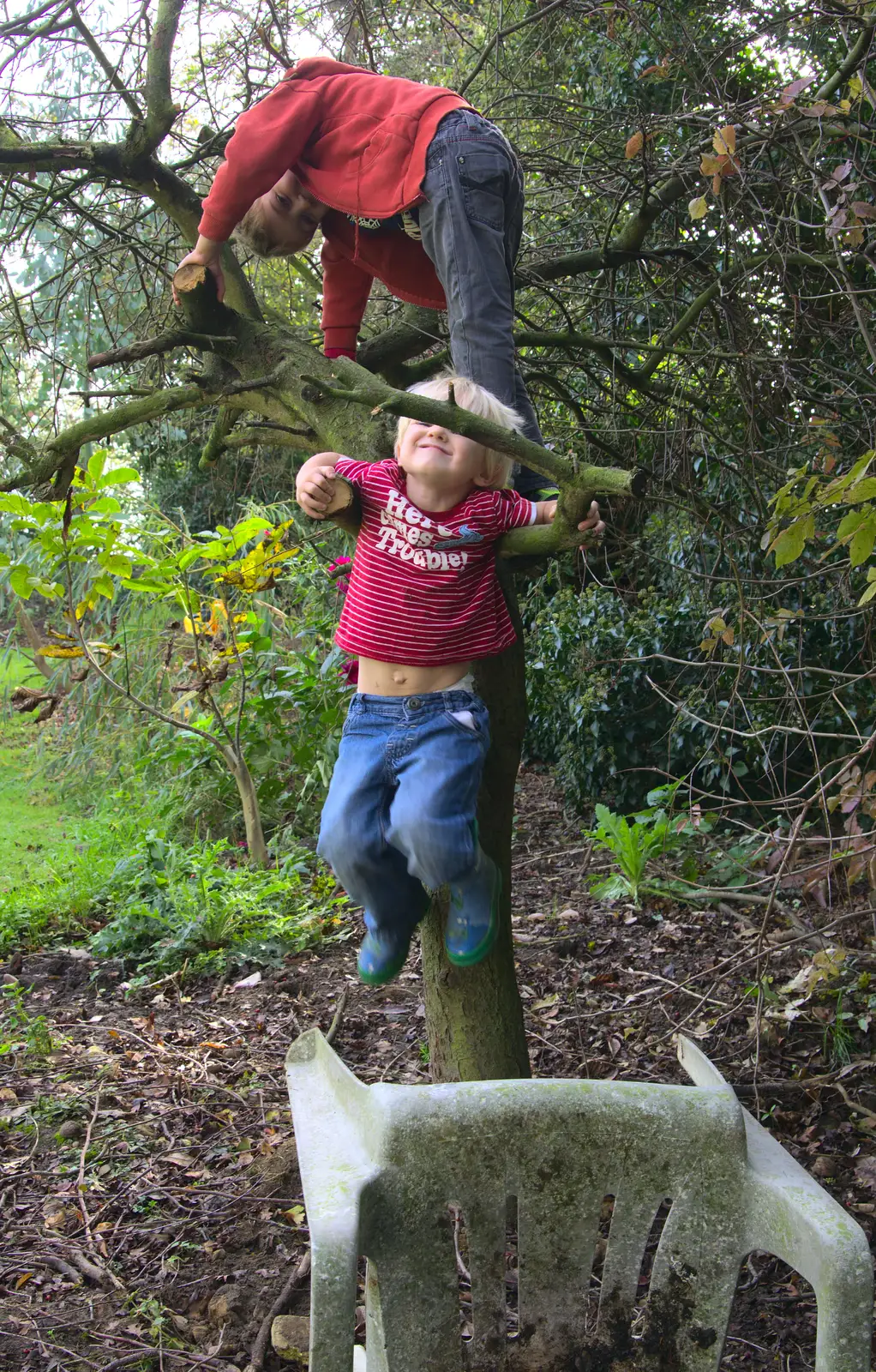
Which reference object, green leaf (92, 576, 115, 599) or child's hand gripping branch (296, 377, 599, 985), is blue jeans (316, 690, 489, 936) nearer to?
child's hand gripping branch (296, 377, 599, 985)

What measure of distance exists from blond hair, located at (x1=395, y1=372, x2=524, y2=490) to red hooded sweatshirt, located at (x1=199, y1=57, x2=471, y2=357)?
0.57 meters

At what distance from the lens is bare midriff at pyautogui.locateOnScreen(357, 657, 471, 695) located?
204 cm

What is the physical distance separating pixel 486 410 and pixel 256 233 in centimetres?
100

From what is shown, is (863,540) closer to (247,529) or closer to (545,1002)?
(545,1002)

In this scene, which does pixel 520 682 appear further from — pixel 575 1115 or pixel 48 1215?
pixel 48 1215

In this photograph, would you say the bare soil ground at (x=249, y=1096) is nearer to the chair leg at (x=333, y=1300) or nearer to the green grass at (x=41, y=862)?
the green grass at (x=41, y=862)

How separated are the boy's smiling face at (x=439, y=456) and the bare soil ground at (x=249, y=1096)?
3.90ft

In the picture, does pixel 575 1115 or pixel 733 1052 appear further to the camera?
pixel 733 1052

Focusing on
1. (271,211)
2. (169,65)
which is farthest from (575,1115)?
(169,65)

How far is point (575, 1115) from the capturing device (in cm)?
138

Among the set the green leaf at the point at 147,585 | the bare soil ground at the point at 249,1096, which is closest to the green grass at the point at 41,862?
the bare soil ground at the point at 249,1096

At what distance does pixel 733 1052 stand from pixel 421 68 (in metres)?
5.68

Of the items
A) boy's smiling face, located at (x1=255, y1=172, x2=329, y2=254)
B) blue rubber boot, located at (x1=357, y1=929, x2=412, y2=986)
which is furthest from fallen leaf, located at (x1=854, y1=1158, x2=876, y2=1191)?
boy's smiling face, located at (x1=255, y1=172, x2=329, y2=254)

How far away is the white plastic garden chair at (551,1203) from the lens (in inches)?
52.3
